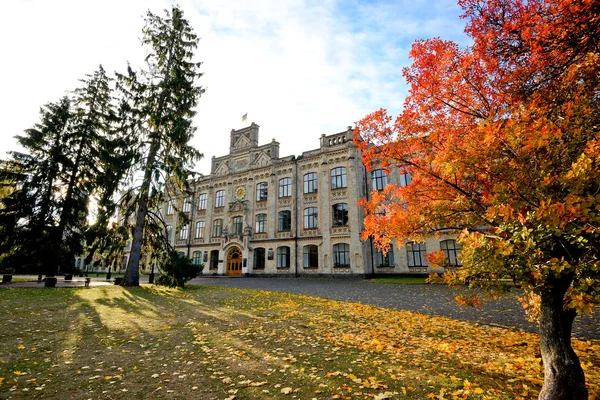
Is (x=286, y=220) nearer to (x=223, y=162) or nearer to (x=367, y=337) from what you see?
(x=223, y=162)

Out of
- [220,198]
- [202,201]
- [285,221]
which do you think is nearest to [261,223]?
[285,221]

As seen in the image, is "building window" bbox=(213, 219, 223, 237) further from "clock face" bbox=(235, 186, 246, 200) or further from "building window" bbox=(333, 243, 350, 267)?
"building window" bbox=(333, 243, 350, 267)

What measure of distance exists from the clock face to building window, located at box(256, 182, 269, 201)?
1.93 metres

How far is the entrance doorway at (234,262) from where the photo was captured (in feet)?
105

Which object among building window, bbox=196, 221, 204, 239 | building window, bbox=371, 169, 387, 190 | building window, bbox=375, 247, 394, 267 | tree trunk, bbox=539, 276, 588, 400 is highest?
building window, bbox=371, 169, 387, 190

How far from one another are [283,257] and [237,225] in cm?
764

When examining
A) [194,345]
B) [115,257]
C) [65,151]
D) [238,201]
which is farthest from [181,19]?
[194,345]

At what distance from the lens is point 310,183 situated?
98.0 feet

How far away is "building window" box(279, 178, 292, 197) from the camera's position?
3096cm

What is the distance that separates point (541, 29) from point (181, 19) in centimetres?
Result: 2133

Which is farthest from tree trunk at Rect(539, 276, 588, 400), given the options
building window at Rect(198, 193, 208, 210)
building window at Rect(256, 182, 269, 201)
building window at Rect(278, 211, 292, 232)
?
building window at Rect(198, 193, 208, 210)

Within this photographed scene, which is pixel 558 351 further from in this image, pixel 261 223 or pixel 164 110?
Answer: pixel 261 223

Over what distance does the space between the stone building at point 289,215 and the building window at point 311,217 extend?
0.07 ft

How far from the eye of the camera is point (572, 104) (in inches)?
144
